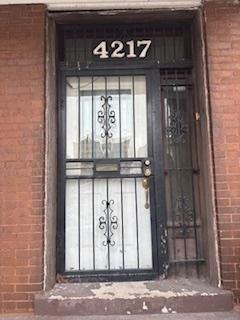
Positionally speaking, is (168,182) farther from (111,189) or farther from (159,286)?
(159,286)

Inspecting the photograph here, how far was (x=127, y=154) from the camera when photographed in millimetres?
4590

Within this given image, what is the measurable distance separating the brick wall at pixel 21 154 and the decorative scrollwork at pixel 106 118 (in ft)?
2.36

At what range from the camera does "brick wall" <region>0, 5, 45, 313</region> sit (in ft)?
12.9

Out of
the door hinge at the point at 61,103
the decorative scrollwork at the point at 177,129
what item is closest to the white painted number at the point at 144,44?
the decorative scrollwork at the point at 177,129

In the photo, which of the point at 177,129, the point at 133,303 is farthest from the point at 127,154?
the point at 133,303

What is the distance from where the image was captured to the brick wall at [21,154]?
12.9 ft

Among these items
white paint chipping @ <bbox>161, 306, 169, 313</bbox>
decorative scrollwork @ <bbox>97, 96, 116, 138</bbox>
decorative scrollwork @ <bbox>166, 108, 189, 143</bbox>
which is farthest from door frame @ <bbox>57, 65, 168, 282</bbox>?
white paint chipping @ <bbox>161, 306, 169, 313</bbox>

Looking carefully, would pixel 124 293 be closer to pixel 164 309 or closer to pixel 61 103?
pixel 164 309

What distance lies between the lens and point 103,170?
179 inches

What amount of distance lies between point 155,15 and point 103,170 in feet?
5.84

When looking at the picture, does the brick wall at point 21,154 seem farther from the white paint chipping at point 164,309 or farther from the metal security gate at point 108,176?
the white paint chipping at point 164,309

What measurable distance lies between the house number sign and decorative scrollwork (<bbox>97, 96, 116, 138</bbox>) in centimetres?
52

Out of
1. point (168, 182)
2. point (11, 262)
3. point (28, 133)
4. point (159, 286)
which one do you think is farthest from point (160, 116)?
point (11, 262)

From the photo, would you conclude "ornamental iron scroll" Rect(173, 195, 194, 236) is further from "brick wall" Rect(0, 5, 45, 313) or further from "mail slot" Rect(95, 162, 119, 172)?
"brick wall" Rect(0, 5, 45, 313)
